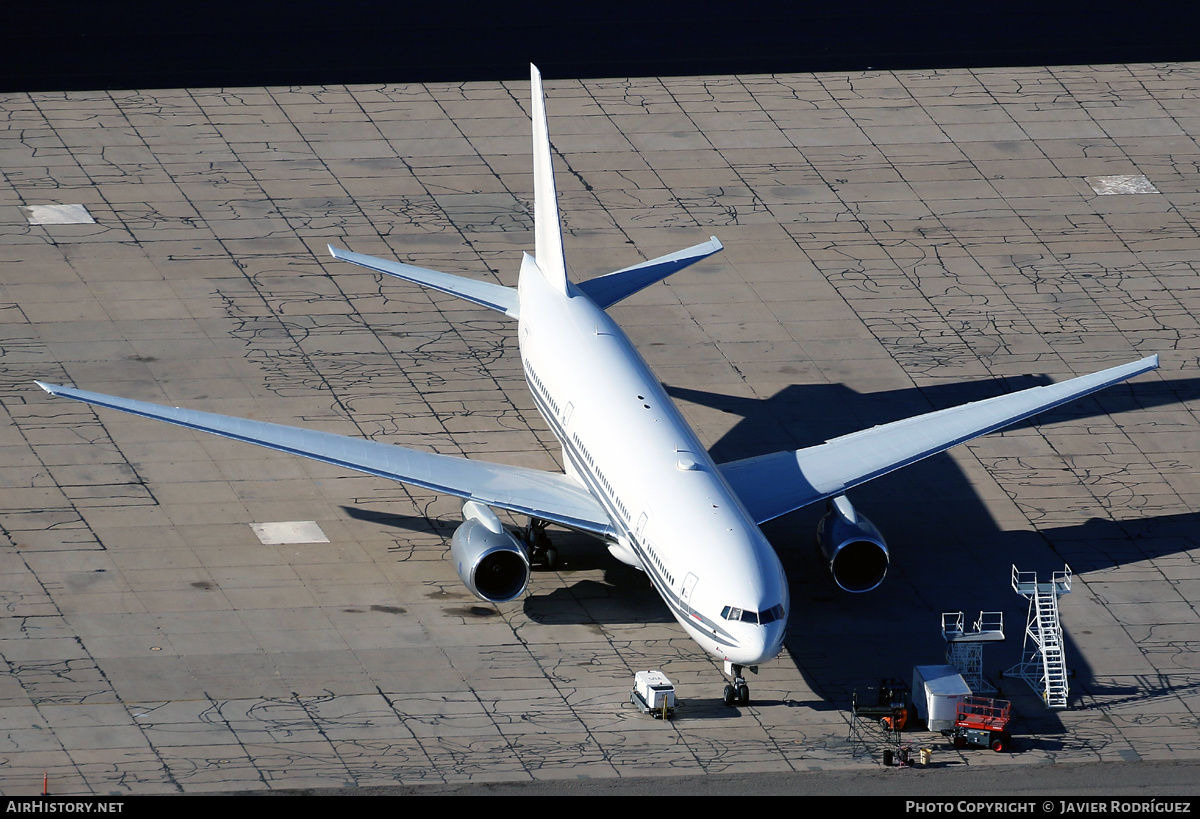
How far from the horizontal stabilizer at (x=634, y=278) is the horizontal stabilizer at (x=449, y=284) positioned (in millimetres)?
2691

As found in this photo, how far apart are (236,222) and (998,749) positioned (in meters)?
44.8

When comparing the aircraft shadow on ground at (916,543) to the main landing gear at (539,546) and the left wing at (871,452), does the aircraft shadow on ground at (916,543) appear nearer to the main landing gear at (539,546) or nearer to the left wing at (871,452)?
the left wing at (871,452)

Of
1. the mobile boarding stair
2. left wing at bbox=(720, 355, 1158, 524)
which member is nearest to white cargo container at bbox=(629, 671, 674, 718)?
left wing at bbox=(720, 355, 1158, 524)

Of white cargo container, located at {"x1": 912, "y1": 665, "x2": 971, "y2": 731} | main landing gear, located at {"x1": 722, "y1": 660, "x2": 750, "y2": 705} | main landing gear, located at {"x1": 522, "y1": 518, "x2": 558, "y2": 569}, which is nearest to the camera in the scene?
white cargo container, located at {"x1": 912, "y1": 665, "x2": 971, "y2": 731}

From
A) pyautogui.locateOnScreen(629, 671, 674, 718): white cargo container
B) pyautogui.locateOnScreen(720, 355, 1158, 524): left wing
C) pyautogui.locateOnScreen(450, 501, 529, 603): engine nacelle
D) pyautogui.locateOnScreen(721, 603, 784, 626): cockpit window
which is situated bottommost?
pyautogui.locateOnScreen(629, 671, 674, 718): white cargo container

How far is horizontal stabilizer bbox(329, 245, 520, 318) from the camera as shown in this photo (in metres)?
65.9

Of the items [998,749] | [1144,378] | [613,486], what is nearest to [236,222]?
[613,486]

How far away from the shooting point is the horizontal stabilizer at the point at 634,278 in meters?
65.8

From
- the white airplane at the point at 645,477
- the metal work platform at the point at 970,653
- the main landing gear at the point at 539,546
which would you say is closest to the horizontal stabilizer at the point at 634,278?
the white airplane at the point at 645,477

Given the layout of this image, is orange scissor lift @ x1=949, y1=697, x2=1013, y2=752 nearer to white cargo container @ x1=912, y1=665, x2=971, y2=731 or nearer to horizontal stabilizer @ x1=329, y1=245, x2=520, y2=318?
white cargo container @ x1=912, y1=665, x2=971, y2=731

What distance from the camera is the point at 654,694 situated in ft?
169

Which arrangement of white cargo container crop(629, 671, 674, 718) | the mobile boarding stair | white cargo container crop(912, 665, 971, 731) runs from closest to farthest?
white cargo container crop(912, 665, 971, 731)
white cargo container crop(629, 671, 674, 718)
the mobile boarding stair

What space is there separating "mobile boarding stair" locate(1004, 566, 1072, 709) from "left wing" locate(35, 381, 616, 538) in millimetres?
12631
